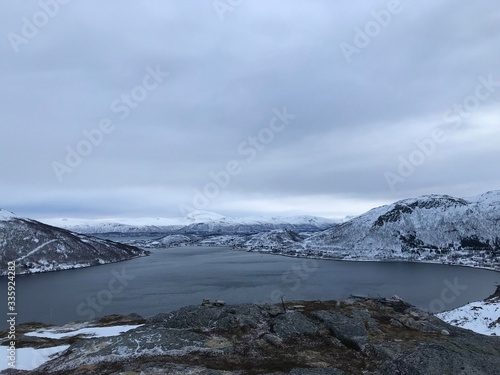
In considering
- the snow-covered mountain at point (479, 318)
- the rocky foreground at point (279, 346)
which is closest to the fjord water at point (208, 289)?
the snow-covered mountain at point (479, 318)

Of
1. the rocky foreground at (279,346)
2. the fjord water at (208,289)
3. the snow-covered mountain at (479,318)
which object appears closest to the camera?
the rocky foreground at (279,346)

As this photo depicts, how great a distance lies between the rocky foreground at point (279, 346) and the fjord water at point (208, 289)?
6640cm

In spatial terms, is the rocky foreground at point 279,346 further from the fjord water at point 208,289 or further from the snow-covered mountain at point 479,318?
the fjord water at point 208,289

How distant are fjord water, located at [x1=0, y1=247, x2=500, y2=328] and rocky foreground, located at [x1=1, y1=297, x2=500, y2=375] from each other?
66404 mm

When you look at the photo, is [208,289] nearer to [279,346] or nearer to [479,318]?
[479,318]

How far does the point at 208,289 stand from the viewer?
126 m

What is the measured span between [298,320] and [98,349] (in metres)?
15.9

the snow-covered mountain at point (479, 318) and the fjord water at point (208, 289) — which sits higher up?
the snow-covered mountain at point (479, 318)

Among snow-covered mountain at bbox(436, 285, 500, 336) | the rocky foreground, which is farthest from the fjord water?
the rocky foreground

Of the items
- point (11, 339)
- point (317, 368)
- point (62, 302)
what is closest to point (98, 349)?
point (11, 339)

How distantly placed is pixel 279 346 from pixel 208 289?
344 feet

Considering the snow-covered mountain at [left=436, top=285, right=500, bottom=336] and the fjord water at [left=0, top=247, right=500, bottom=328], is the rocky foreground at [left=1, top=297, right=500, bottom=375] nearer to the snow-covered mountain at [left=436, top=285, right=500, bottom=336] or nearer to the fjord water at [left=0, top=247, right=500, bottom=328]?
the snow-covered mountain at [left=436, top=285, right=500, bottom=336]

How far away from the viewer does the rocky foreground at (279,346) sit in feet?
72.2

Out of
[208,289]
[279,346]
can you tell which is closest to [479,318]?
[279,346]
